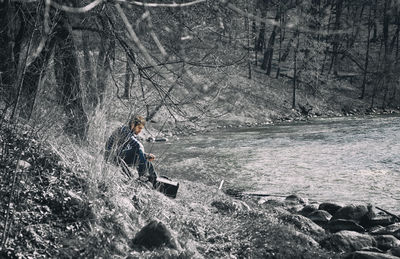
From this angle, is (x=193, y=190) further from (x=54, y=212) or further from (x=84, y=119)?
(x=54, y=212)

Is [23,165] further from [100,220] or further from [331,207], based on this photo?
[331,207]

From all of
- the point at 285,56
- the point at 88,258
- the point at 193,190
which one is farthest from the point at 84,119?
the point at 285,56

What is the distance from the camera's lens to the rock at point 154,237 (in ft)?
14.3

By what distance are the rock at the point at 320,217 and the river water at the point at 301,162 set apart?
5.48 ft

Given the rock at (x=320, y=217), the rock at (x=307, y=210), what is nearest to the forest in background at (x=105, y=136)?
the rock at (x=307, y=210)

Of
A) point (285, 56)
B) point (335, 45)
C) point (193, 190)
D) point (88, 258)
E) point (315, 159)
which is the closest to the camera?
point (88, 258)

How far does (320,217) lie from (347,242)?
1.80 meters

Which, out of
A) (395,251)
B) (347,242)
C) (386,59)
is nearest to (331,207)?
(347,242)

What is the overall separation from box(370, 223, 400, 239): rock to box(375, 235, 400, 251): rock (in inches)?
19.5

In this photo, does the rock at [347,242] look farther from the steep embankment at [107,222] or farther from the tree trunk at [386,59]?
the tree trunk at [386,59]

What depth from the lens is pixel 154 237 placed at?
439 centimetres

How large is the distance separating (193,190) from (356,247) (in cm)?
356

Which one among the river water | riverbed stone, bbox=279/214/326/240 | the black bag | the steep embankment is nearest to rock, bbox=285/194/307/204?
the river water

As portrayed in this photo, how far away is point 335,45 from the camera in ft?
138
